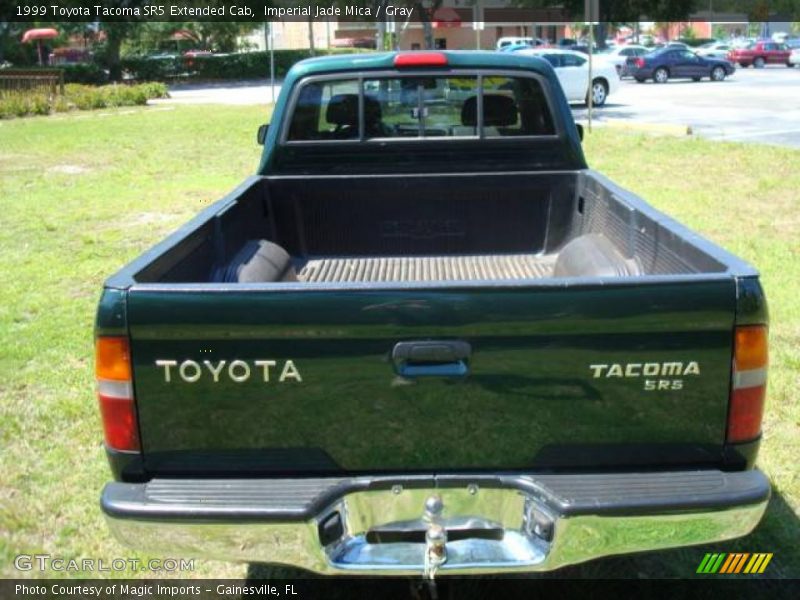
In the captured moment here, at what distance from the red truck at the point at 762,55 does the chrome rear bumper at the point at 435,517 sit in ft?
152

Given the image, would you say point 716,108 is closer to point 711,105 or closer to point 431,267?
point 711,105

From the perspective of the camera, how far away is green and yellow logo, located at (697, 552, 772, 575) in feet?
10.5

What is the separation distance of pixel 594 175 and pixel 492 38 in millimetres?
64465

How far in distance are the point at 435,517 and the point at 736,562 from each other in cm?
153

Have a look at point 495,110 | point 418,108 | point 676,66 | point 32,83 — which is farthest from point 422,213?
point 676,66

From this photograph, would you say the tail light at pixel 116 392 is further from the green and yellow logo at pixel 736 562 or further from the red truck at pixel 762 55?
the red truck at pixel 762 55

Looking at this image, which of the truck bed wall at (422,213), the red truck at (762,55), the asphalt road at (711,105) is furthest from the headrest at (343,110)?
the red truck at (762,55)

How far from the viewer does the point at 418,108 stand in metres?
4.76

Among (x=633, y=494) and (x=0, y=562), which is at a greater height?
(x=633, y=494)

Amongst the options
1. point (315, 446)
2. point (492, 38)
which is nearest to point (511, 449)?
point (315, 446)

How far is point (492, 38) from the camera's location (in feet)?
215

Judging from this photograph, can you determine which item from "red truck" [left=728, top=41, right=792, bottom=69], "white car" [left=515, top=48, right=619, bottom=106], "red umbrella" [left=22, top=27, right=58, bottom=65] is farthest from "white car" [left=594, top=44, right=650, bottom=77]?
"red umbrella" [left=22, top=27, right=58, bottom=65]

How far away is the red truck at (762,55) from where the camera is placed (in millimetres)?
43844

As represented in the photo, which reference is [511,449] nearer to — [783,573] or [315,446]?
[315,446]
